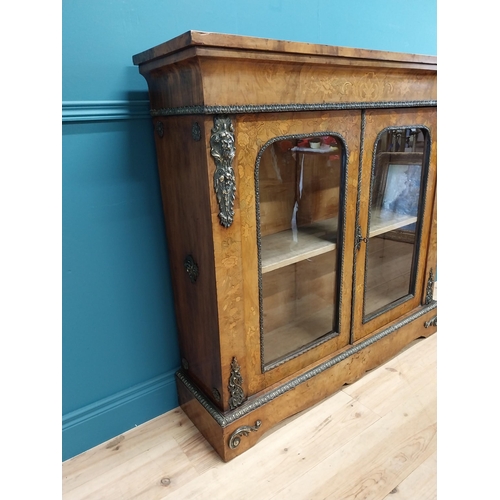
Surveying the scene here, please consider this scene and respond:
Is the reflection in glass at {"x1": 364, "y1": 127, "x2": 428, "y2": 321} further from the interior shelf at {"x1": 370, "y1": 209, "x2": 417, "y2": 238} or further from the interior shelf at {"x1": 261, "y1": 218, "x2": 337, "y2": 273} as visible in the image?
the interior shelf at {"x1": 261, "y1": 218, "x2": 337, "y2": 273}

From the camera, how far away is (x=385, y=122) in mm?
1178

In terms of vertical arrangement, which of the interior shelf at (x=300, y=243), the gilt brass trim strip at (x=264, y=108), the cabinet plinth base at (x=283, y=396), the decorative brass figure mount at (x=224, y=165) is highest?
the gilt brass trim strip at (x=264, y=108)

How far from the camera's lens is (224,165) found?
34.1 inches

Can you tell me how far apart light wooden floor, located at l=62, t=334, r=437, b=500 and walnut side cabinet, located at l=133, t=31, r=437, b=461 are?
6cm

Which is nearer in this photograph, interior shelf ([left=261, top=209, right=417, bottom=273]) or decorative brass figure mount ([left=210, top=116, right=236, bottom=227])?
decorative brass figure mount ([left=210, top=116, right=236, bottom=227])

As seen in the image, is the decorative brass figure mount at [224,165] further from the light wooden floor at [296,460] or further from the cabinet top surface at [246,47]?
the light wooden floor at [296,460]

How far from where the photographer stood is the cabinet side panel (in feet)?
2.98

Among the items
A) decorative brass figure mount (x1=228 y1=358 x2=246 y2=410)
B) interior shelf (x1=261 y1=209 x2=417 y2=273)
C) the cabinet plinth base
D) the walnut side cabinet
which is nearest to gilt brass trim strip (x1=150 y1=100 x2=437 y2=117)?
the walnut side cabinet

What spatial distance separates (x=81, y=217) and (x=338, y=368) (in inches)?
36.1

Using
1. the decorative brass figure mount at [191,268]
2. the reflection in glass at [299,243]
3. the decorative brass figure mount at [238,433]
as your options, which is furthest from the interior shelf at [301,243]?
the decorative brass figure mount at [238,433]

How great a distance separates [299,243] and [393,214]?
0.45 metres

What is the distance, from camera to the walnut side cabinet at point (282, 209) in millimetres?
867

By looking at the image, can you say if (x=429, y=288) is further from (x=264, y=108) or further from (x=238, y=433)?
(x=264, y=108)

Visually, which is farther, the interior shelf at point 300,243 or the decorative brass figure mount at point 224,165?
the interior shelf at point 300,243
